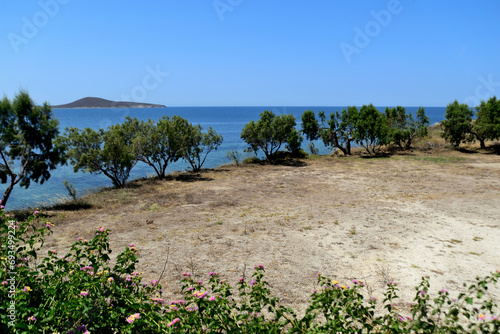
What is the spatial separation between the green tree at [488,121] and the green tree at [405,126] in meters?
4.72

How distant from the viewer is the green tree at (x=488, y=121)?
96.9 feet

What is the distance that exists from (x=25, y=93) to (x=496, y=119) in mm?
37800

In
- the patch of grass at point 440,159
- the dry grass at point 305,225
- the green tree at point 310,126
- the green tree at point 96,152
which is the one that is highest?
the green tree at point 310,126

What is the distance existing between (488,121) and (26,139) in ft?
125

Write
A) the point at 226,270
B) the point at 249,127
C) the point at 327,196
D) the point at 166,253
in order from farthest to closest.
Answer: the point at 249,127, the point at 327,196, the point at 166,253, the point at 226,270

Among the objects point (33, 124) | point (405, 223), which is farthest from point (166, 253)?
point (33, 124)

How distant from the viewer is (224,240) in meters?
9.99

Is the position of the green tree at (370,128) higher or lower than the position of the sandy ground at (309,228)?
higher

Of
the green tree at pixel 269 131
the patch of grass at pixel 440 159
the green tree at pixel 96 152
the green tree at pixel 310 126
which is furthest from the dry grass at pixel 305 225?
the green tree at pixel 310 126

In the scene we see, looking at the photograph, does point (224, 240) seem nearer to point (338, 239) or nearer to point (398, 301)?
point (338, 239)

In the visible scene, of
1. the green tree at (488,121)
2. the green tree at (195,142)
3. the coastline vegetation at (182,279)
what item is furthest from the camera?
the green tree at (488,121)

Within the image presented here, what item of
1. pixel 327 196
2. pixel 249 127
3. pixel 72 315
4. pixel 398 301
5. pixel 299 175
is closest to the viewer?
pixel 72 315

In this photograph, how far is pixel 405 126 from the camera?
116 ft

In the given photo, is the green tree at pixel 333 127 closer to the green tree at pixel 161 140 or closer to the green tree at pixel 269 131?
the green tree at pixel 269 131
